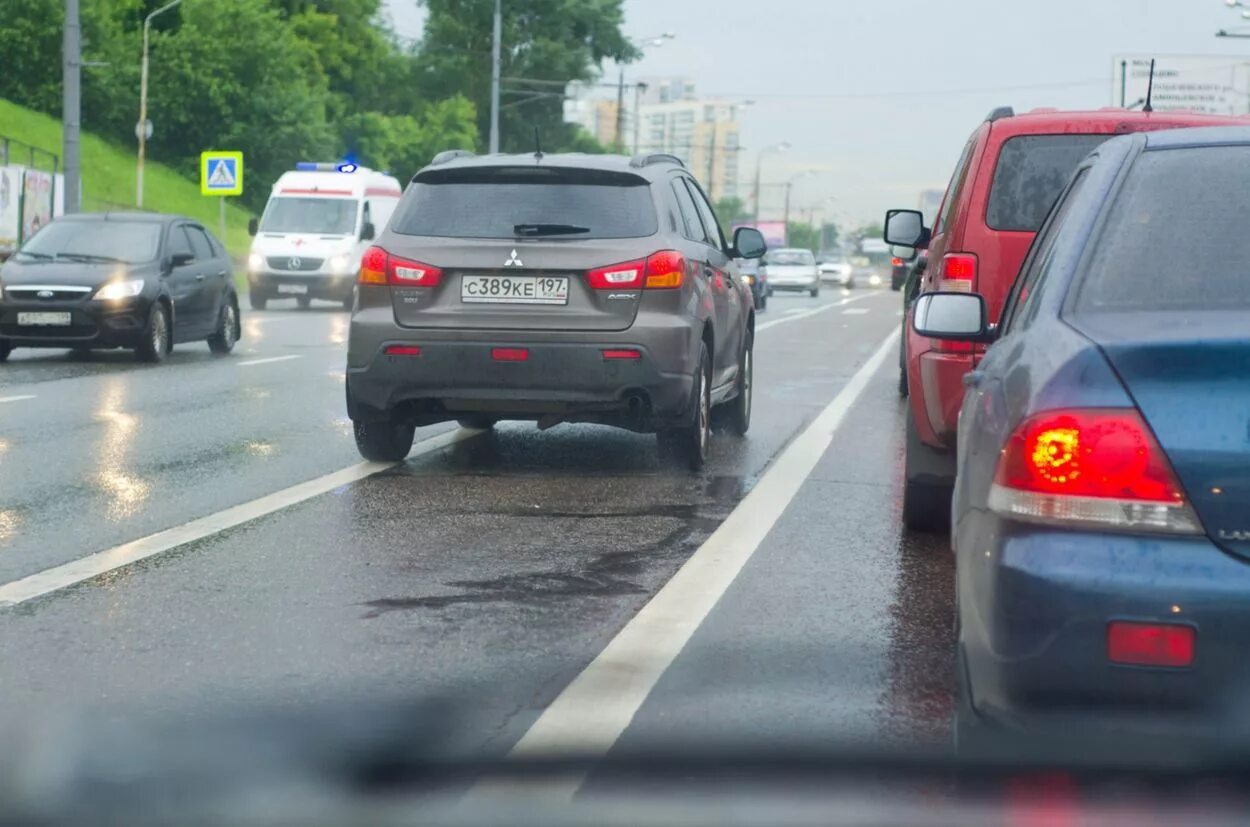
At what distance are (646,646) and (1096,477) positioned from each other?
2566mm

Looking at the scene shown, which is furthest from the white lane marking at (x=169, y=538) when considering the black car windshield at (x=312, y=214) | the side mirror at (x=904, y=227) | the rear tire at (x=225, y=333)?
the black car windshield at (x=312, y=214)

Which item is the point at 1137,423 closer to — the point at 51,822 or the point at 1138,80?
the point at 51,822

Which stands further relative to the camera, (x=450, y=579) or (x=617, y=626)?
(x=450, y=579)

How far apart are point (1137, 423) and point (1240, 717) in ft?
1.75

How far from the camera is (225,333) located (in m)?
21.8

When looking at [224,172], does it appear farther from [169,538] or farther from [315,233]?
[169,538]

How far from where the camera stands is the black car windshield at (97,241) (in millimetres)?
20297

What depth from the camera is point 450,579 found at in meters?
7.23

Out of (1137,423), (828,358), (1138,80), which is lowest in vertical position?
(828,358)

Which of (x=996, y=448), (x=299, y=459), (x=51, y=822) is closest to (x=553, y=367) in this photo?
(x=299, y=459)

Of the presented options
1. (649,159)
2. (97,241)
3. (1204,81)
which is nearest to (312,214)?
(97,241)

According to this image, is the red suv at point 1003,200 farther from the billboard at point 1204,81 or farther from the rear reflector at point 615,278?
the billboard at point 1204,81

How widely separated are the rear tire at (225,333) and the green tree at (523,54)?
69286 millimetres

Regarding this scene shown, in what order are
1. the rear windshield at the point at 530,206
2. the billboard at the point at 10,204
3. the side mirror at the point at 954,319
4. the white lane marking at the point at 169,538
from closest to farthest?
the side mirror at the point at 954,319 < the white lane marking at the point at 169,538 < the rear windshield at the point at 530,206 < the billboard at the point at 10,204
